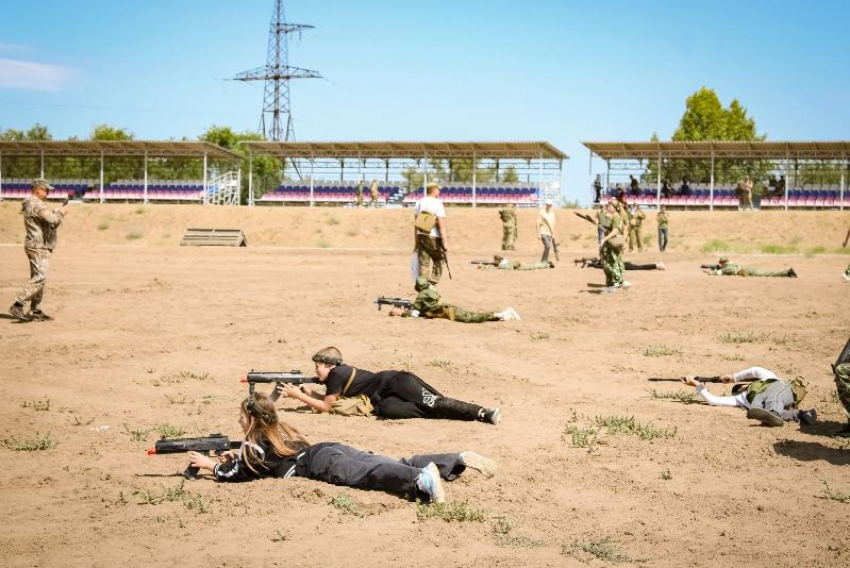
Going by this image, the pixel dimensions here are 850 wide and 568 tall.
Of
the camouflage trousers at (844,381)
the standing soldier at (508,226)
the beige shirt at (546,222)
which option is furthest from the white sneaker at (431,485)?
the standing soldier at (508,226)

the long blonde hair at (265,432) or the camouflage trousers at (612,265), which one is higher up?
the camouflage trousers at (612,265)

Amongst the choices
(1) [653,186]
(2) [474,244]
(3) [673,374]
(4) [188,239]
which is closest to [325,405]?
(3) [673,374]

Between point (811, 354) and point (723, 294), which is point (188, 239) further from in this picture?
point (811, 354)

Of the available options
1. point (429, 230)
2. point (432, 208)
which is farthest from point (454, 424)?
point (432, 208)

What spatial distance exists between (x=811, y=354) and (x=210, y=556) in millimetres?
11353

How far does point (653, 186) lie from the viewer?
53469mm

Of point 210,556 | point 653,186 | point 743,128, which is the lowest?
point 210,556

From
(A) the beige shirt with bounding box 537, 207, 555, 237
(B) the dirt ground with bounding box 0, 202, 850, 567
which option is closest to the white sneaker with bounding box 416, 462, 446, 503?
(B) the dirt ground with bounding box 0, 202, 850, 567

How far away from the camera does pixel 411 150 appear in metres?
56.1

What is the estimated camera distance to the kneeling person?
10.1m

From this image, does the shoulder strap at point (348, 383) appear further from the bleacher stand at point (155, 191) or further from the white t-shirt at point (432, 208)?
the bleacher stand at point (155, 191)

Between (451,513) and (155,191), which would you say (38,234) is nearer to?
(451,513)

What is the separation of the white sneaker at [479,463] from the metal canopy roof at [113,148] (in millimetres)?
50408

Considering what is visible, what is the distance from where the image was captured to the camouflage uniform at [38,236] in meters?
15.3
